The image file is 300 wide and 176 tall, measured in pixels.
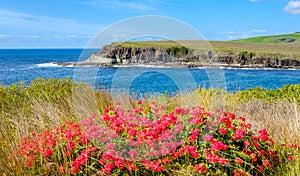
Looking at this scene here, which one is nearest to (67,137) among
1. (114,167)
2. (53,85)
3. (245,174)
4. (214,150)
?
(114,167)

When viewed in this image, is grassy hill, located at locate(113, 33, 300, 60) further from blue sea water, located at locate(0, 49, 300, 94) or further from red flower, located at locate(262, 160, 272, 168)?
red flower, located at locate(262, 160, 272, 168)

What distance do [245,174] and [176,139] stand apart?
834 mm

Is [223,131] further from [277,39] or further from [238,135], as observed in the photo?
[277,39]

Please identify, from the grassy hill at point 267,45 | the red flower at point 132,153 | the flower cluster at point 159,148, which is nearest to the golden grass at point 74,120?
the flower cluster at point 159,148

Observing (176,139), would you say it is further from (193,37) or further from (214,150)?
(193,37)

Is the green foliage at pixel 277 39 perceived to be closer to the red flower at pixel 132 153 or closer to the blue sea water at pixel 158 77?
the blue sea water at pixel 158 77

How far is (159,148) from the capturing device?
3.31 m

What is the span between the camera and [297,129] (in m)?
4.34

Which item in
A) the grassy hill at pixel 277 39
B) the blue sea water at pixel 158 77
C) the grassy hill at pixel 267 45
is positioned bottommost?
the blue sea water at pixel 158 77

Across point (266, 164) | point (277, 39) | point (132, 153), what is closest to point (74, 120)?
point (132, 153)

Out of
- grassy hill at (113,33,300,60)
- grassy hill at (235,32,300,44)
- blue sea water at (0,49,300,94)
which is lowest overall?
blue sea water at (0,49,300,94)

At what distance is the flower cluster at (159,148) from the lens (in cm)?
324


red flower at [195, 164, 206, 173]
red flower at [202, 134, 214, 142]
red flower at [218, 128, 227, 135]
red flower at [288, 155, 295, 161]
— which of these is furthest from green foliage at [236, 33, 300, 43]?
red flower at [195, 164, 206, 173]

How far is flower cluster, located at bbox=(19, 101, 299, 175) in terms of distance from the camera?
3240mm
